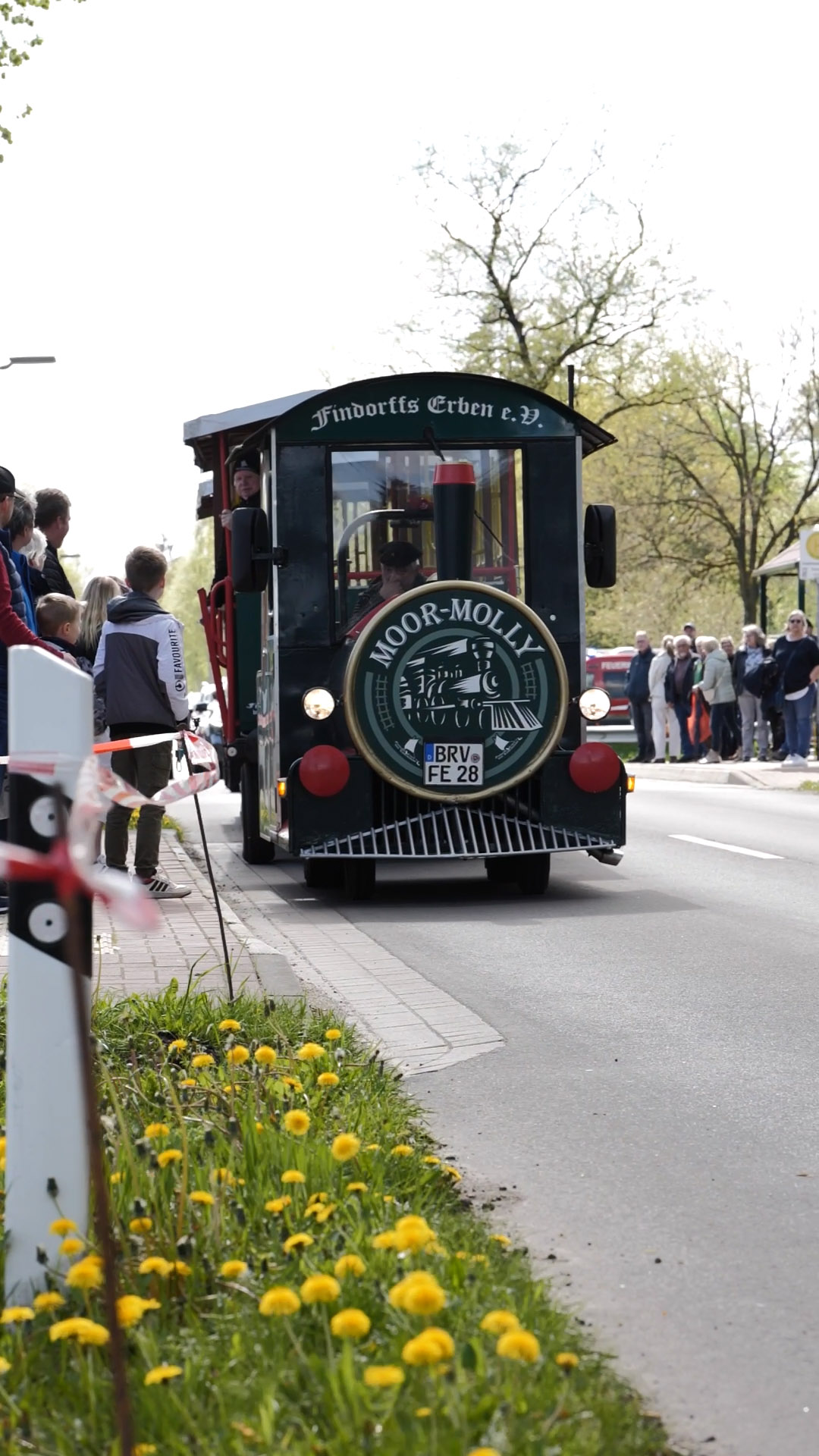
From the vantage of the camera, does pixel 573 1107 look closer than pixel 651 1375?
No

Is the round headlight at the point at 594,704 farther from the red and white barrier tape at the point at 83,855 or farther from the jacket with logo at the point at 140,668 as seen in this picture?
the red and white barrier tape at the point at 83,855

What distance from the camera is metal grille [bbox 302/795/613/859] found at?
11484 mm

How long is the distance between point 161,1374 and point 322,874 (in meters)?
9.54

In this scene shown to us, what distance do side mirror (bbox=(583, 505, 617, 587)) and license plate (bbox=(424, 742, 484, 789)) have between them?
1553mm

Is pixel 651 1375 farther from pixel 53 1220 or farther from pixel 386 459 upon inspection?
pixel 386 459

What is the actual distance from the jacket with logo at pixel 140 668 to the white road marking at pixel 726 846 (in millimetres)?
5128

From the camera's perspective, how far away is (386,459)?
39.3 feet

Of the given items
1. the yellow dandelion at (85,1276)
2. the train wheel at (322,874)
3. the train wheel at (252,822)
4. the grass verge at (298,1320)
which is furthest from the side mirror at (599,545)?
the yellow dandelion at (85,1276)

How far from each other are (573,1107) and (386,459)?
657 cm

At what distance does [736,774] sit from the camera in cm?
2658

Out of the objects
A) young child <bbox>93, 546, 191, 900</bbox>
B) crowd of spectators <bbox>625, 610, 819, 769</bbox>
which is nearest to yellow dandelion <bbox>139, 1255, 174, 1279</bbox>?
young child <bbox>93, 546, 191, 900</bbox>

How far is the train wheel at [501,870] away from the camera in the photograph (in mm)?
12641

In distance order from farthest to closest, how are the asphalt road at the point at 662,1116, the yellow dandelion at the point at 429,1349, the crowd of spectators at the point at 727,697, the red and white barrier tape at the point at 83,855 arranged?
the crowd of spectators at the point at 727,697 → the asphalt road at the point at 662,1116 → the yellow dandelion at the point at 429,1349 → the red and white barrier tape at the point at 83,855

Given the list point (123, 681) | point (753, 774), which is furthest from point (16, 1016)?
point (753, 774)
